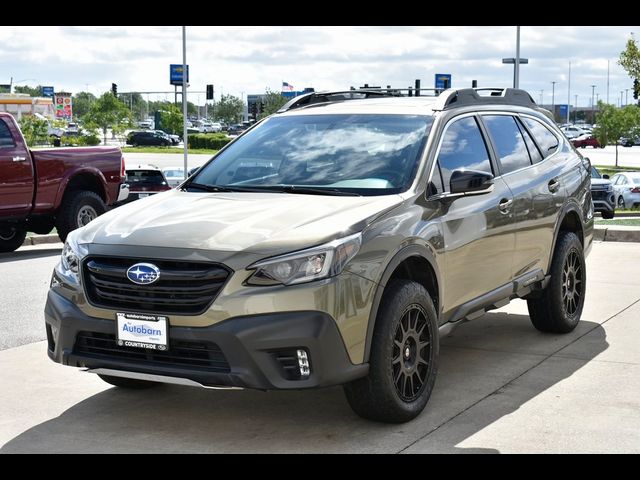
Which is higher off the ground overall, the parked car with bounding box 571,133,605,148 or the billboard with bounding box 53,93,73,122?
the billboard with bounding box 53,93,73,122

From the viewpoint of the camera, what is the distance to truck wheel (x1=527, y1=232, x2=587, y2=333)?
26.0 ft

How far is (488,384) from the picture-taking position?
659 cm

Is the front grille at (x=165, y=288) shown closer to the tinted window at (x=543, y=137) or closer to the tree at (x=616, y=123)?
the tinted window at (x=543, y=137)

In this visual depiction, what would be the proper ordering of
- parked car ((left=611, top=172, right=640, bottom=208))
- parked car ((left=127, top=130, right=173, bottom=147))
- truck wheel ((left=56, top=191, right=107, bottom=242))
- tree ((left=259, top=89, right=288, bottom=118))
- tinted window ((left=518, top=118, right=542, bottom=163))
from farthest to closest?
parked car ((left=127, top=130, right=173, bottom=147)) < tree ((left=259, top=89, right=288, bottom=118)) < parked car ((left=611, top=172, right=640, bottom=208)) < truck wheel ((left=56, top=191, right=107, bottom=242)) < tinted window ((left=518, top=118, right=542, bottom=163))

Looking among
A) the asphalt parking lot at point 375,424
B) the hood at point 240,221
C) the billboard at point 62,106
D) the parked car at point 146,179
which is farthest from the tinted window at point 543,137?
the billboard at point 62,106

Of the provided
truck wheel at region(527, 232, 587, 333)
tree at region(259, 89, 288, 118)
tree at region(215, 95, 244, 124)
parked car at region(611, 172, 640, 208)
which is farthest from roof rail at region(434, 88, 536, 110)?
tree at region(215, 95, 244, 124)

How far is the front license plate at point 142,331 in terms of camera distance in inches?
200

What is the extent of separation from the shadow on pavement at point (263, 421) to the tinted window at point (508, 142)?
57.2 inches

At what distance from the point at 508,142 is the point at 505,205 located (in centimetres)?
69

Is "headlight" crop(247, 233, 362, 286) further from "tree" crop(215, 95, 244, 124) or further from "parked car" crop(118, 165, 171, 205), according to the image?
"tree" crop(215, 95, 244, 124)

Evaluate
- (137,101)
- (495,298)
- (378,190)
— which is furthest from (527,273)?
(137,101)

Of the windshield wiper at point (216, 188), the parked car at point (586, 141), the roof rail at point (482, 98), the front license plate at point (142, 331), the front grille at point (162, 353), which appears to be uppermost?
the roof rail at point (482, 98)

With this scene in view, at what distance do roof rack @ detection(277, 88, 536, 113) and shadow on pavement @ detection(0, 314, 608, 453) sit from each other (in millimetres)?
1858
